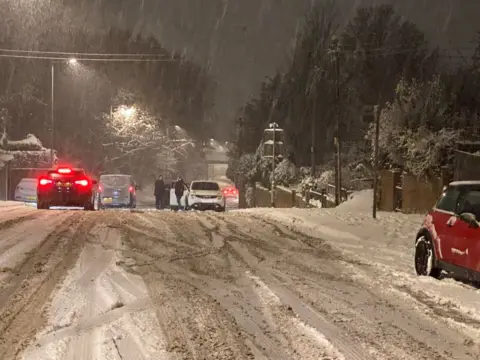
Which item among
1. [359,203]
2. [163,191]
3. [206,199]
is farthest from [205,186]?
[359,203]

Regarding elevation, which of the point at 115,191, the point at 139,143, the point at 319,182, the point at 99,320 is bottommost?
the point at 115,191

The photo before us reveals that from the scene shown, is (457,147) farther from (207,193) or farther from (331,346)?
(331,346)

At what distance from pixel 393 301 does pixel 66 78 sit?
44166mm

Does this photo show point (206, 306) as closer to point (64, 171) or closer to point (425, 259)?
point (425, 259)

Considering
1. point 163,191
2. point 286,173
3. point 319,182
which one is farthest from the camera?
point 286,173

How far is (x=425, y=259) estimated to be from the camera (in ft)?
33.2

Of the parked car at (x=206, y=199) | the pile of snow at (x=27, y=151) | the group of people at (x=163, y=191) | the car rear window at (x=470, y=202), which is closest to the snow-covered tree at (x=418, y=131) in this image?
the parked car at (x=206, y=199)

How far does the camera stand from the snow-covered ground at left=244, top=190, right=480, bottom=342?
807 centimetres

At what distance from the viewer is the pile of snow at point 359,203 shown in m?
23.6

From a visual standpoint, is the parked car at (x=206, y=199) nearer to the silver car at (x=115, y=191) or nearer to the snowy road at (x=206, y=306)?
the silver car at (x=115, y=191)

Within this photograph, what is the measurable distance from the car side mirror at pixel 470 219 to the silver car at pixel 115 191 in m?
23.0

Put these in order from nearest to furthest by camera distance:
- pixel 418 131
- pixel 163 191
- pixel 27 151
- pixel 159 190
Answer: pixel 418 131 < pixel 159 190 < pixel 163 191 < pixel 27 151

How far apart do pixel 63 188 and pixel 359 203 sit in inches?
411

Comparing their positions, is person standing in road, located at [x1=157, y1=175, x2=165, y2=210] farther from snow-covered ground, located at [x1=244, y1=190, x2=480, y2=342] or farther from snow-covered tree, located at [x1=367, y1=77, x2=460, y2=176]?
snow-covered ground, located at [x1=244, y1=190, x2=480, y2=342]
